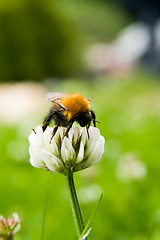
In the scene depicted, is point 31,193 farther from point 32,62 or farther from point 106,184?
point 32,62

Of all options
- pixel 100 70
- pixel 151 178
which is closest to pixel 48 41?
pixel 100 70

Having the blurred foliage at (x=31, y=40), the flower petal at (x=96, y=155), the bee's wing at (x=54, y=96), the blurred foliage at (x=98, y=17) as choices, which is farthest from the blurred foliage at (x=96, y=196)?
the blurred foliage at (x=98, y=17)

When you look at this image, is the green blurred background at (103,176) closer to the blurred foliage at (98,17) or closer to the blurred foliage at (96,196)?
the blurred foliage at (96,196)

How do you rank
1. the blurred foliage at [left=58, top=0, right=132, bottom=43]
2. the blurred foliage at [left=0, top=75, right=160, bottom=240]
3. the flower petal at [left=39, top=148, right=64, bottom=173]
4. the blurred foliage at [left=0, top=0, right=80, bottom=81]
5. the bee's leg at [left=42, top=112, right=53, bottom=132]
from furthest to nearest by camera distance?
the blurred foliage at [left=58, top=0, right=132, bottom=43]
the blurred foliage at [left=0, top=0, right=80, bottom=81]
the blurred foliage at [left=0, top=75, right=160, bottom=240]
the bee's leg at [left=42, top=112, right=53, bottom=132]
the flower petal at [left=39, top=148, right=64, bottom=173]

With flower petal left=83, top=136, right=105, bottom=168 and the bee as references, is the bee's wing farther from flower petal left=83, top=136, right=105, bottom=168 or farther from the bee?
flower petal left=83, top=136, right=105, bottom=168

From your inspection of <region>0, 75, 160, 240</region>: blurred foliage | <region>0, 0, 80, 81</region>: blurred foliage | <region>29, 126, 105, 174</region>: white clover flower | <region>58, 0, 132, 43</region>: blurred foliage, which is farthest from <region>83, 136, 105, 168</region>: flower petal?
<region>58, 0, 132, 43</region>: blurred foliage

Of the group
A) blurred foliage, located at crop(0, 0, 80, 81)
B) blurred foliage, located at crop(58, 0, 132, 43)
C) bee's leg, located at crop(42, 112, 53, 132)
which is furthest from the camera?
blurred foliage, located at crop(58, 0, 132, 43)
